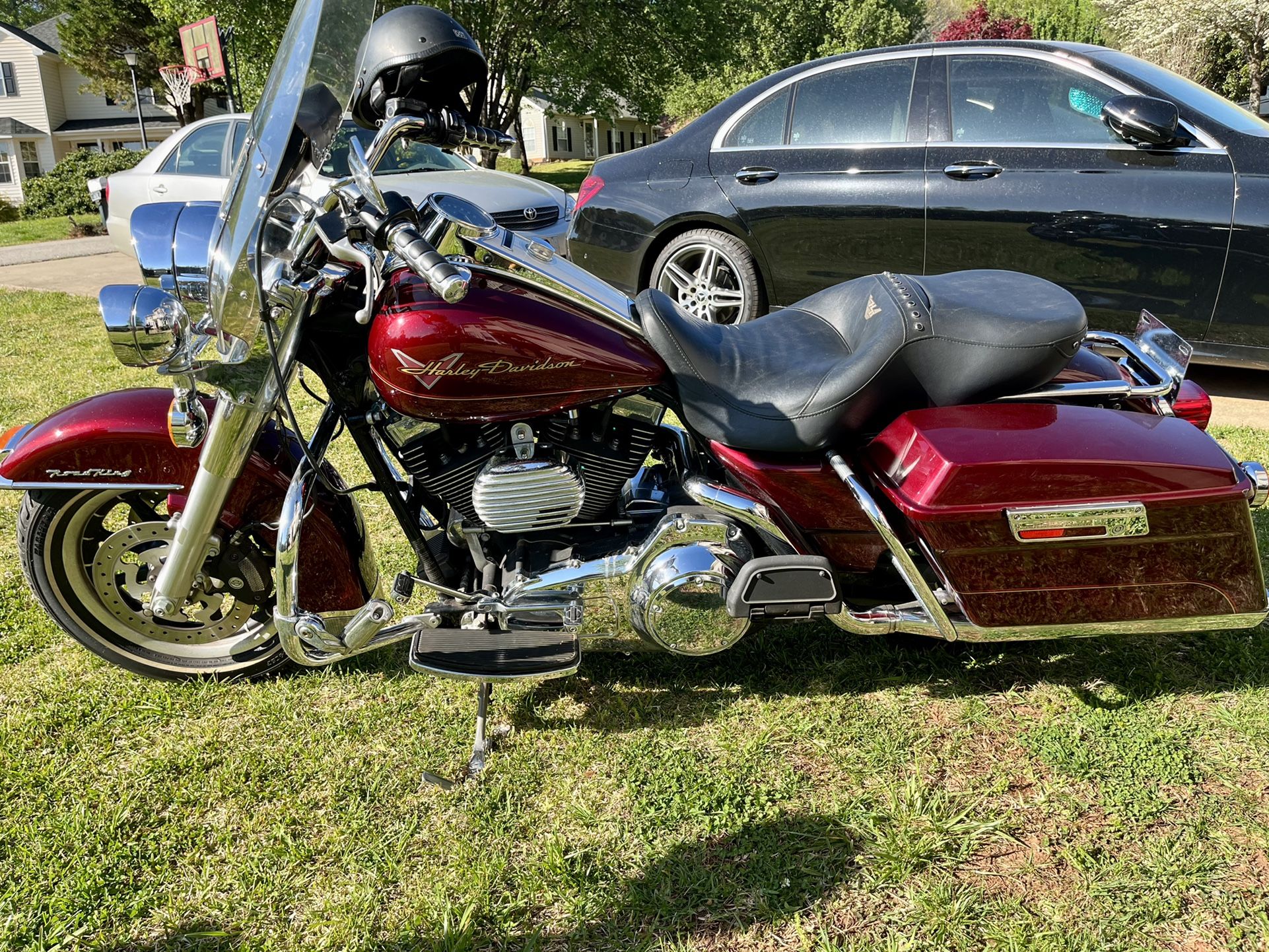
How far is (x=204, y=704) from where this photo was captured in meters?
2.53

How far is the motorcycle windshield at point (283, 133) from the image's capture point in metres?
1.72

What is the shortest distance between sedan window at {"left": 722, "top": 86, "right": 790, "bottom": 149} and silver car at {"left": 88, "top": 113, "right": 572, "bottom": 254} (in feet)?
9.26

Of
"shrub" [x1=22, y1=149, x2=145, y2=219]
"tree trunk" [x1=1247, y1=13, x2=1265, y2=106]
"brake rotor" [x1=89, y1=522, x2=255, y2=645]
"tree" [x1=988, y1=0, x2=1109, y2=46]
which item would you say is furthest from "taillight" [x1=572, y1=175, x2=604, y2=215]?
"tree" [x1=988, y1=0, x2=1109, y2=46]

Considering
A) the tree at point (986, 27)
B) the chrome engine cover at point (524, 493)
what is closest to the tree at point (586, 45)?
the tree at point (986, 27)

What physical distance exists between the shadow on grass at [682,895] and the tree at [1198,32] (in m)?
27.1

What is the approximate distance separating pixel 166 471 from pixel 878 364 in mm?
1793

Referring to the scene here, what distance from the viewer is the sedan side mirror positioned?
4.07 m

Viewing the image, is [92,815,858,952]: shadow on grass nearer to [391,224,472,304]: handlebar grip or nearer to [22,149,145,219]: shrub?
[391,224,472,304]: handlebar grip

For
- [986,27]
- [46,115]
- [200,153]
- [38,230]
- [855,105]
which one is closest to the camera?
[855,105]

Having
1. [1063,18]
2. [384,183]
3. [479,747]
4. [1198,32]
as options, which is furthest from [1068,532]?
[1063,18]

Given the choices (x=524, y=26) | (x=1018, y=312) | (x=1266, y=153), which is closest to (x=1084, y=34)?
(x=524, y=26)

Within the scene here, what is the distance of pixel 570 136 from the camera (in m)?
45.5

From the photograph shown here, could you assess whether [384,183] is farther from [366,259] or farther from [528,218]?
[366,259]

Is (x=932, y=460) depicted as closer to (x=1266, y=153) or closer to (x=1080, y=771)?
(x=1080, y=771)
